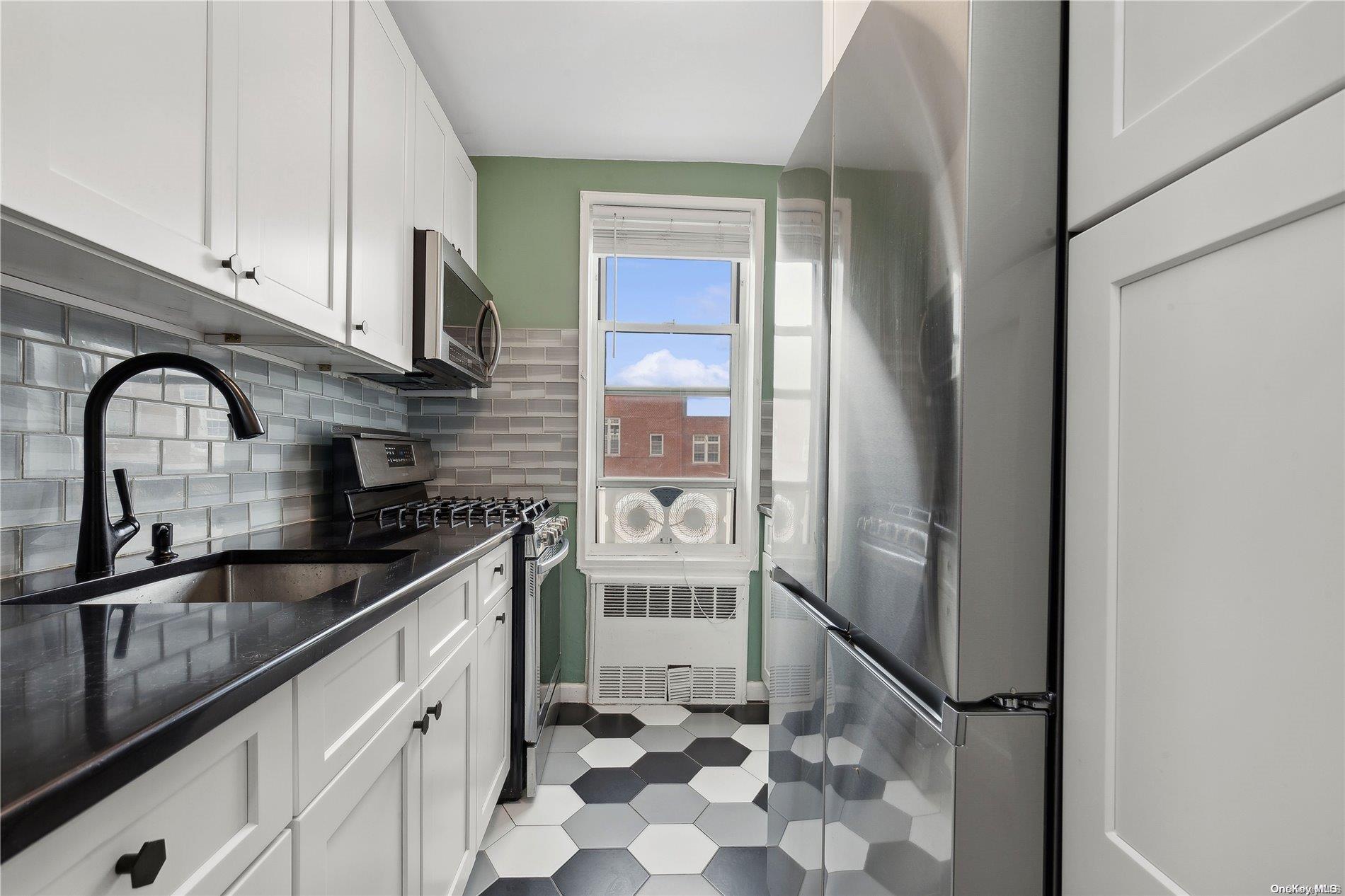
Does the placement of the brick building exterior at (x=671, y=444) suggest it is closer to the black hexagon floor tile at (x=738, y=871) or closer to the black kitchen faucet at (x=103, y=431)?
the black hexagon floor tile at (x=738, y=871)

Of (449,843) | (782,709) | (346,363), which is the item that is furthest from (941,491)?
(346,363)

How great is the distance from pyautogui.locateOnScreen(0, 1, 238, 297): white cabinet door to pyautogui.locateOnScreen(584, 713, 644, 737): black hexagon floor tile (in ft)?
7.34

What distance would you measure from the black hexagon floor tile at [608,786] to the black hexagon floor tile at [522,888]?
1.33 ft

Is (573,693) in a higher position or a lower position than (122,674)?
lower

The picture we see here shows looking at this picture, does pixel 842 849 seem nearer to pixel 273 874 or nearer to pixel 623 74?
pixel 273 874

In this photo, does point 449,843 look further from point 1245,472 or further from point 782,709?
point 1245,472

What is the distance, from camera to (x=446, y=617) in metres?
1.45

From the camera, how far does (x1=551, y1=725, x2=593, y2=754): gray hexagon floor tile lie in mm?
2568

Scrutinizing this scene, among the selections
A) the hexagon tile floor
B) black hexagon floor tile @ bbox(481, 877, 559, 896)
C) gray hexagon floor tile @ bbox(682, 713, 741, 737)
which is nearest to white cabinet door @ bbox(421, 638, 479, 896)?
black hexagon floor tile @ bbox(481, 877, 559, 896)

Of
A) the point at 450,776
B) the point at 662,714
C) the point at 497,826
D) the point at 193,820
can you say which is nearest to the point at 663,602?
the point at 662,714

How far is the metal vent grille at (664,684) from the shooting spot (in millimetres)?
3039

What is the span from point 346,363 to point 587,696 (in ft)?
6.23

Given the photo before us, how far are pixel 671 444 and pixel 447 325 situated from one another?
1.33 meters

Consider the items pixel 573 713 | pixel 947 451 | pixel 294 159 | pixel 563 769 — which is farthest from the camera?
pixel 573 713
